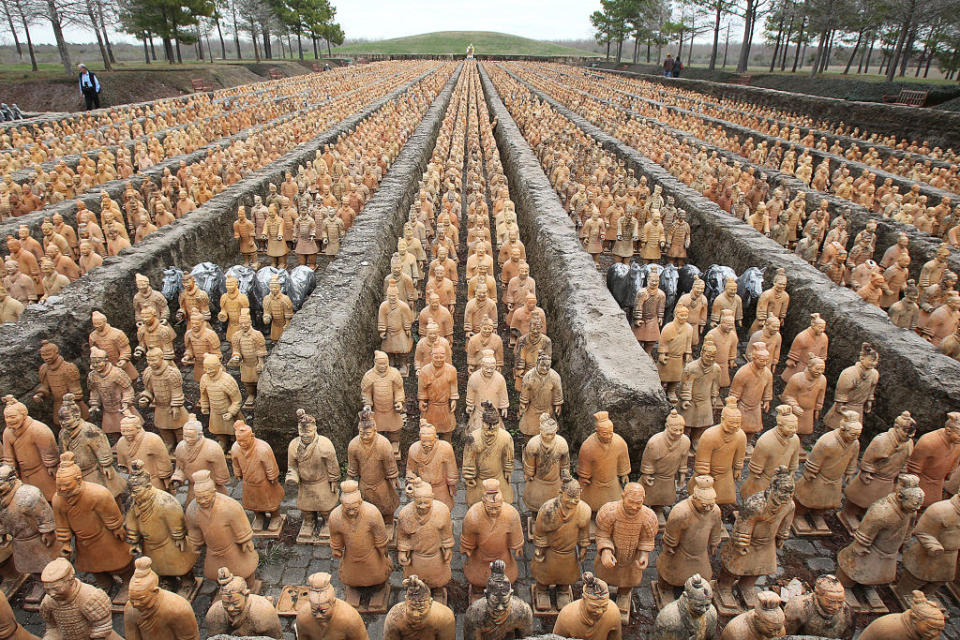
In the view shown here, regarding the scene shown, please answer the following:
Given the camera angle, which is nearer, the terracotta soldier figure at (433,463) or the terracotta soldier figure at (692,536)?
the terracotta soldier figure at (692,536)

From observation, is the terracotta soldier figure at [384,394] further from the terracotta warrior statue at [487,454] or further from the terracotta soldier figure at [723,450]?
the terracotta soldier figure at [723,450]

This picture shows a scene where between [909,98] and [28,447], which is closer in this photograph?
[28,447]

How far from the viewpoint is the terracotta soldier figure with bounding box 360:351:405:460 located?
4.95 m

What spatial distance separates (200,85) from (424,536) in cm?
3476

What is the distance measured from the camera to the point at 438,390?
5098 millimetres

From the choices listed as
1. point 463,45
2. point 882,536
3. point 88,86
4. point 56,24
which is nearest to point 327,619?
point 882,536

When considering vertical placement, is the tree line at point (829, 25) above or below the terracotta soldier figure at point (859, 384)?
above

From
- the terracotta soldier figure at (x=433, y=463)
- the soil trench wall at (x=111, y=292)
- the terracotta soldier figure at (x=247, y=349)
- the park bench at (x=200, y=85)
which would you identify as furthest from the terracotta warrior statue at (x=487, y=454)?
the park bench at (x=200, y=85)

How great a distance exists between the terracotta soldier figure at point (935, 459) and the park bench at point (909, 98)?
23103 mm

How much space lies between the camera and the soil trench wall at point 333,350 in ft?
15.9

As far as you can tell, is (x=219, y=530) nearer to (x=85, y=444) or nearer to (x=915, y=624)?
(x=85, y=444)

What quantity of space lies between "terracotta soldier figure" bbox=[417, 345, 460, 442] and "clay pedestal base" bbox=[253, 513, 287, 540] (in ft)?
4.82

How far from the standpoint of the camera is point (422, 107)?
23.8m

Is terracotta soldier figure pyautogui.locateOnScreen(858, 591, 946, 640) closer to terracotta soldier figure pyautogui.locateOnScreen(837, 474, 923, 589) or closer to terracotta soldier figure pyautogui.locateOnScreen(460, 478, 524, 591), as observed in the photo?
terracotta soldier figure pyautogui.locateOnScreen(837, 474, 923, 589)
